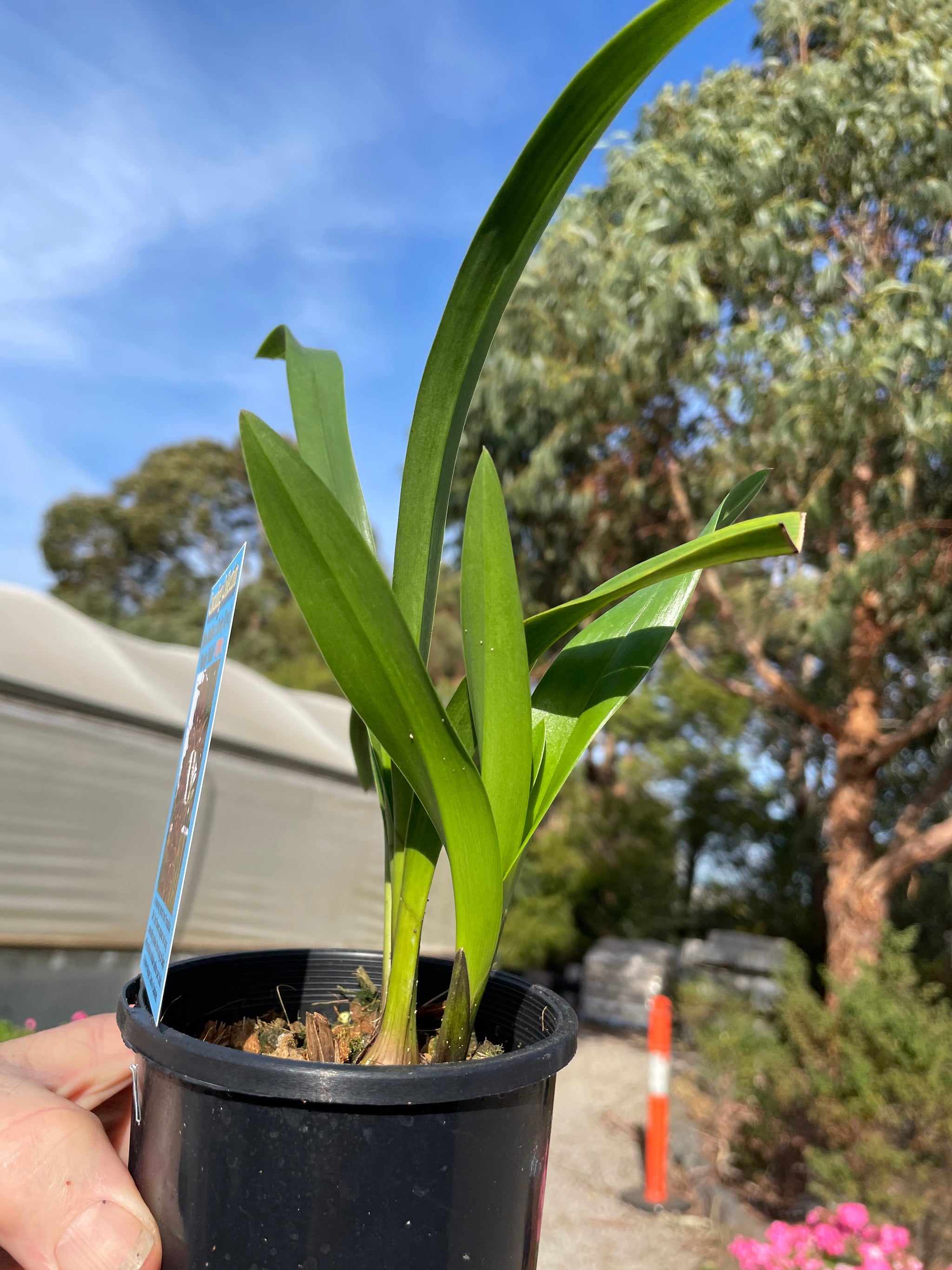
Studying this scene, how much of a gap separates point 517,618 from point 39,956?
14.8 feet

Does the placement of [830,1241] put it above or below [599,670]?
below

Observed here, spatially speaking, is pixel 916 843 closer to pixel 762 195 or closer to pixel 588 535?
pixel 588 535

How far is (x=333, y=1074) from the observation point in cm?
54

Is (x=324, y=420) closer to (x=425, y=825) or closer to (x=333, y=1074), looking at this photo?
(x=425, y=825)

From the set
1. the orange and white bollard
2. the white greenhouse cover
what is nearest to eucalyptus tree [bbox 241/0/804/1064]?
the orange and white bollard

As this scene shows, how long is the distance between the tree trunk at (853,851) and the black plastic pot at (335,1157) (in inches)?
174

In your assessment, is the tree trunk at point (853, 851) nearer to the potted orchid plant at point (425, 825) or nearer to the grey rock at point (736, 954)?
the grey rock at point (736, 954)

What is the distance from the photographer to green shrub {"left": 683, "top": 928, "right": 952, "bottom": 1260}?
273 cm

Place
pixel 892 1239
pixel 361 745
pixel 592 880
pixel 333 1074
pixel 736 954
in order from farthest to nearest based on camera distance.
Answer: pixel 592 880, pixel 736 954, pixel 892 1239, pixel 361 745, pixel 333 1074

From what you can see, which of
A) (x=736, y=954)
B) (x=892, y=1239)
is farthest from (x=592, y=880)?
(x=892, y=1239)

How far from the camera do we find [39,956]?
13.9 ft

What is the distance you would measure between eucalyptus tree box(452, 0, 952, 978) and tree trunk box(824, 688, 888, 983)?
1cm

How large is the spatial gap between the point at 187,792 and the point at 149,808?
446 centimetres

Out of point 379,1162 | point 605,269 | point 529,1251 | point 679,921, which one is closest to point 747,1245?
point 529,1251
